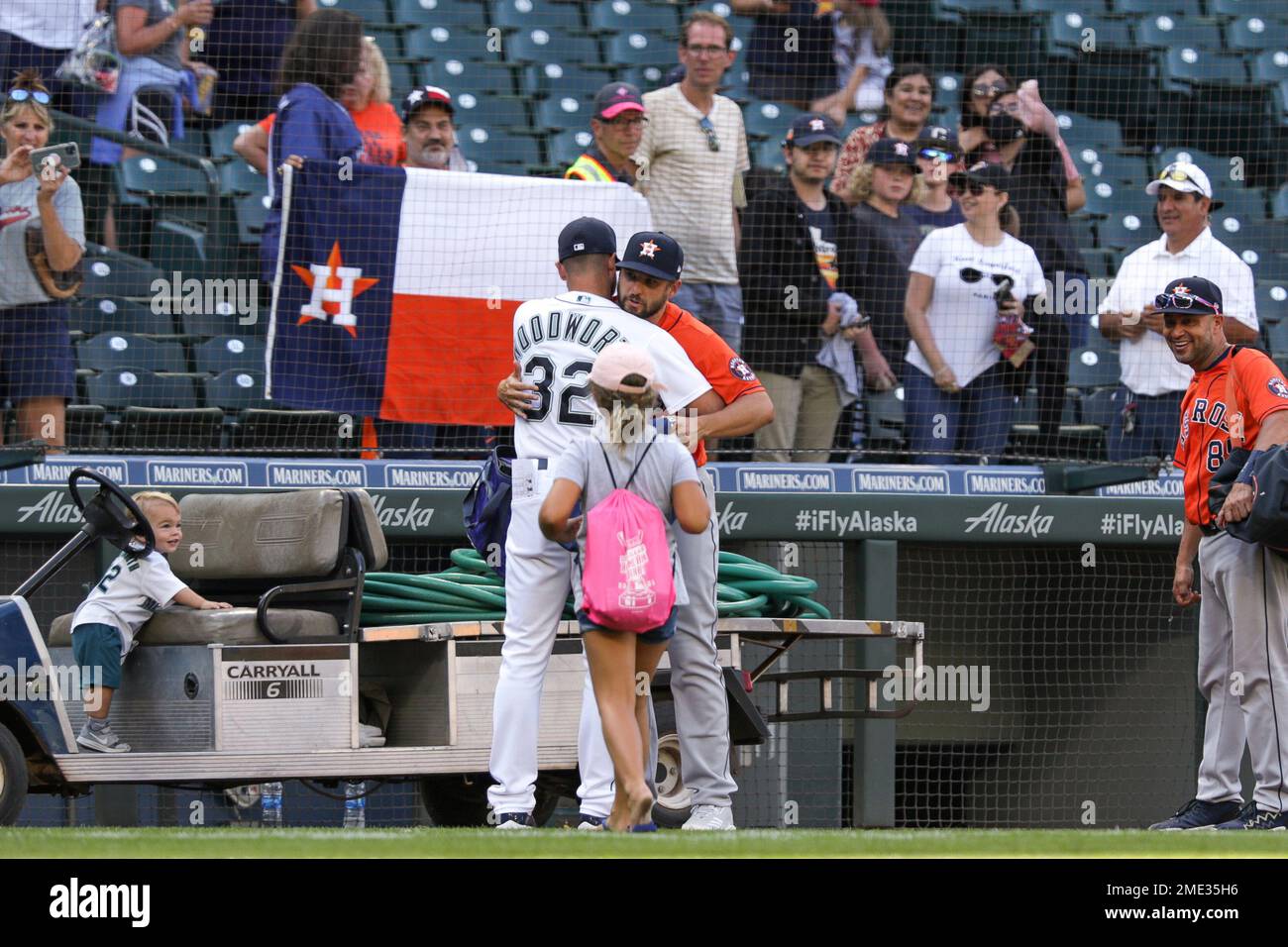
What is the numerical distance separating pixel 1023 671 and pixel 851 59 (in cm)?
502

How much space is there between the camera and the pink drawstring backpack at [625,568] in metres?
6.48

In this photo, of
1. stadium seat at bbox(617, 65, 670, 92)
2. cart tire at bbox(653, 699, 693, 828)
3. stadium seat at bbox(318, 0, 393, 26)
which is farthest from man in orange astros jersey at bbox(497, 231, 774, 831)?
stadium seat at bbox(318, 0, 393, 26)

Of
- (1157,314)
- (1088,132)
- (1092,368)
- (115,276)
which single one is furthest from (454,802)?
(1088,132)

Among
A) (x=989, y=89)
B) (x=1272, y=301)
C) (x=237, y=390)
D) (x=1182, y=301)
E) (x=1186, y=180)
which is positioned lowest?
(x=237, y=390)

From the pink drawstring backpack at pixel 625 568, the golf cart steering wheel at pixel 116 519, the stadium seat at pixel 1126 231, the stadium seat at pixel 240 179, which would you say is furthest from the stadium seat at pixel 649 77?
the pink drawstring backpack at pixel 625 568

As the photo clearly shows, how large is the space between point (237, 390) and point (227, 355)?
0.35m

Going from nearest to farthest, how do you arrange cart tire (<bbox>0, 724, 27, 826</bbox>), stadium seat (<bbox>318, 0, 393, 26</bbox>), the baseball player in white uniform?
the baseball player in white uniform
cart tire (<bbox>0, 724, 27, 826</bbox>)
stadium seat (<bbox>318, 0, 393, 26</bbox>)

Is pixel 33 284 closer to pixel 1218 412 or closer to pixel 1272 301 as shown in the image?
pixel 1218 412

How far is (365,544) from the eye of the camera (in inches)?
321

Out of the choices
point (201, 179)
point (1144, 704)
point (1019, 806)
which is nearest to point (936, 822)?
point (1019, 806)

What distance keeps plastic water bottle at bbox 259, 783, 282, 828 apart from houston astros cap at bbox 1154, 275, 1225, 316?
441cm

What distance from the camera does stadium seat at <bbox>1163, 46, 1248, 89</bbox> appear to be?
15.3 meters

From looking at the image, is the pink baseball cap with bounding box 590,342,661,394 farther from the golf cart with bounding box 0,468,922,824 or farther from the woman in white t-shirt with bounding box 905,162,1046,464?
the woman in white t-shirt with bounding box 905,162,1046,464

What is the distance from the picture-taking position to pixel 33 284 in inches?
397
